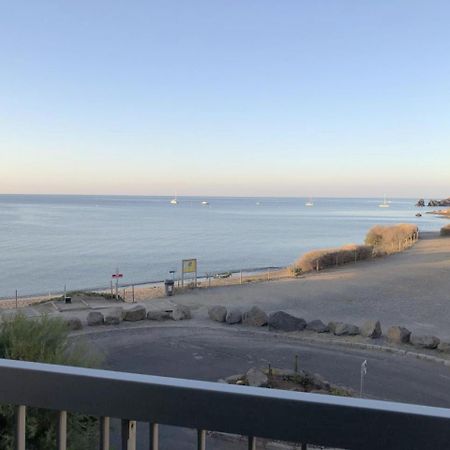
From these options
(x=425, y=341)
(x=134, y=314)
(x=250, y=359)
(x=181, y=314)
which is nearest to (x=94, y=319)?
(x=134, y=314)

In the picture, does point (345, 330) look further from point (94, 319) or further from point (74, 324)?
point (74, 324)

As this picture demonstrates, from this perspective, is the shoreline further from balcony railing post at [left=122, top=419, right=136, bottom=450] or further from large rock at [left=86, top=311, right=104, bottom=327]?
balcony railing post at [left=122, top=419, right=136, bottom=450]

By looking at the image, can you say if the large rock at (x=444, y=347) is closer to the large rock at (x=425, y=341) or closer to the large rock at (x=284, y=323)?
the large rock at (x=425, y=341)

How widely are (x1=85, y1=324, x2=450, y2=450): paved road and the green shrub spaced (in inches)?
170

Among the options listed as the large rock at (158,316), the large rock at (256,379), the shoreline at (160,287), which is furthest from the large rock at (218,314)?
the shoreline at (160,287)

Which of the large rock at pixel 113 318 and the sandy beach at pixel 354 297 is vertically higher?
the large rock at pixel 113 318

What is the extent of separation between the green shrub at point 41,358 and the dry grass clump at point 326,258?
86.3ft

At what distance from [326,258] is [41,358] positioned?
96.7 feet

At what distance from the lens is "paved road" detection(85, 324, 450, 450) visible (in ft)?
29.2

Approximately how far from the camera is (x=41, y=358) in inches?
171

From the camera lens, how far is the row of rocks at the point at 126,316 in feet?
42.2

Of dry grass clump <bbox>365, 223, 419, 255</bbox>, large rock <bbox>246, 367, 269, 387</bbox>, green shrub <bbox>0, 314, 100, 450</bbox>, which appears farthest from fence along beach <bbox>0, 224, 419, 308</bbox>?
green shrub <bbox>0, 314, 100, 450</bbox>

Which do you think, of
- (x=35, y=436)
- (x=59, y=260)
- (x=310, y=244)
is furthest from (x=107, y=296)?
(x=310, y=244)

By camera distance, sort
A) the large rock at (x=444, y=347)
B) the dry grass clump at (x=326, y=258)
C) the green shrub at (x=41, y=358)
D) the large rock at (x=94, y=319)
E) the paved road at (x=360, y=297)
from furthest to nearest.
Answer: the dry grass clump at (x=326, y=258)
the paved road at (x=360, y=297)
the large rock at (x=94, y=319)
the large rock at (x=444, y=347)
the green shrub at (x=41, y=358)
